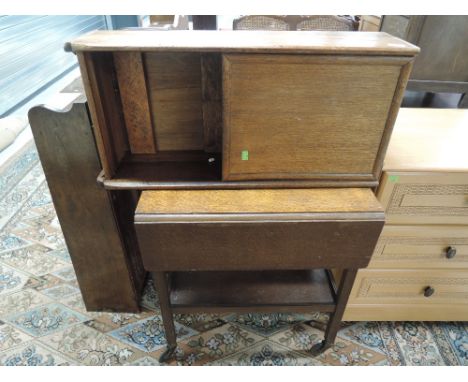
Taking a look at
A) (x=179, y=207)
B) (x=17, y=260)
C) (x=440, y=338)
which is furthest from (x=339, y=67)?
(x=17, y=260)

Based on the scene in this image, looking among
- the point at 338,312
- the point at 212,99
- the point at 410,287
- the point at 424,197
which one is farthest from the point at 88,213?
the point at 410,287

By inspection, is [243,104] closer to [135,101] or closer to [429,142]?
[135,101]

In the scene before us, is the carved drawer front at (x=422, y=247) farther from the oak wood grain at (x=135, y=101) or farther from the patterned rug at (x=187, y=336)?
the oak wood grain at (x=135, y=101)

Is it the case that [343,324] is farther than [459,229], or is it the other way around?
[343,324]

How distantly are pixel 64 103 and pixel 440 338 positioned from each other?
1720 mm

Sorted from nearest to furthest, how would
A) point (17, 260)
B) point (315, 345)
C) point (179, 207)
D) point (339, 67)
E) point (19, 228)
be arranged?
point (339, 67) → point (179, 207) → point (315, 345) → point (17, 260) → point (19, 228)

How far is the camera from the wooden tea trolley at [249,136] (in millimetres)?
827

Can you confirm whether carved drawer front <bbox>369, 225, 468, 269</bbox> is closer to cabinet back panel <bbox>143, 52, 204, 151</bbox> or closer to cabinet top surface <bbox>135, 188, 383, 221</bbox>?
cabinet top surface <bbox>135, 188, 383, 221</bbox>

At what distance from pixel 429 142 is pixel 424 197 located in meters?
0.20

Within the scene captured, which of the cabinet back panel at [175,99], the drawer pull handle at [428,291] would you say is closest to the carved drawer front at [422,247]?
the drawer pull handle at [428,291]

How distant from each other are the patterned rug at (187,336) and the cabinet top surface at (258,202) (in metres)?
0.73

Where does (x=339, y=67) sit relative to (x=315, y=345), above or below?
above

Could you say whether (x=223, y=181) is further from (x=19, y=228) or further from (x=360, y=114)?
(x=19, y=228)
